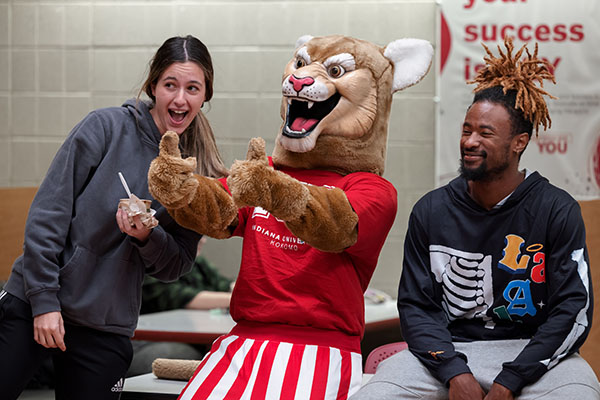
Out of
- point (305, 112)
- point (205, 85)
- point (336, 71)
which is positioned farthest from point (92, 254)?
point (336, 71)

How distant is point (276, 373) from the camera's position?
Result: 6.41 feet

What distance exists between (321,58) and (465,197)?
0.58 metres

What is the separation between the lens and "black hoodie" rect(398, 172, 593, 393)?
1.99 meters

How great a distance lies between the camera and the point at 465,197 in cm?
221

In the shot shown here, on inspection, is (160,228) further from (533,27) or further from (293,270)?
(533,27)

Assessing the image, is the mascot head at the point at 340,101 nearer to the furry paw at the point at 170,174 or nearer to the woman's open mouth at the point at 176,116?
the woman's open mouth at the point at 176,116

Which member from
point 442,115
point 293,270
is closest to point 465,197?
point 293,270

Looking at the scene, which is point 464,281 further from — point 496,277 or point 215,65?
point 215,65

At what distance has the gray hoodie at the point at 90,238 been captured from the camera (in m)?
2.03

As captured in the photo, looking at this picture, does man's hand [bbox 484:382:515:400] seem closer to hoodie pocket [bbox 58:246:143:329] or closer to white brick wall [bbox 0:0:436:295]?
hoodie pocket [bbox 58:246:143:329]

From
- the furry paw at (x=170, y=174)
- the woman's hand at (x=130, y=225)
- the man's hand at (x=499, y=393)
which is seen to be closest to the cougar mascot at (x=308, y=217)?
the furry paw at (x=170, y=174)

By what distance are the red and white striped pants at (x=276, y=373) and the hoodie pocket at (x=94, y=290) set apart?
11.8 inches

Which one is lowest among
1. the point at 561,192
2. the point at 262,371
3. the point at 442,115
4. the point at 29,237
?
the point at 262,371

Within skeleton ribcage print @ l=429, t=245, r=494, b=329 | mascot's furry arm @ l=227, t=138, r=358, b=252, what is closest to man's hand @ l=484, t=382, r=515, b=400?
skeleton ribcage print @ l=429, t=245, r=494, b=329
